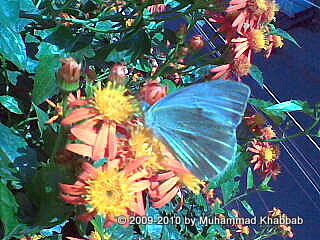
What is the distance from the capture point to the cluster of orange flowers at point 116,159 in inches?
22.5

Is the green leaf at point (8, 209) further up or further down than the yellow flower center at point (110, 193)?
further down

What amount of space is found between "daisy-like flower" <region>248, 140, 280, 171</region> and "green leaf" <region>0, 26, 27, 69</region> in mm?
739

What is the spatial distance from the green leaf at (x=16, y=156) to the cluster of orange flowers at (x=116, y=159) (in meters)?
0.08

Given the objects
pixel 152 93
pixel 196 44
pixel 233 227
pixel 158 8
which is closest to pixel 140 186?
pixel 152 93

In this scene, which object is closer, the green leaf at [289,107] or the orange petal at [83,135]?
the orange petal at [83,135]

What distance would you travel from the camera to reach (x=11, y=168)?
0.64m

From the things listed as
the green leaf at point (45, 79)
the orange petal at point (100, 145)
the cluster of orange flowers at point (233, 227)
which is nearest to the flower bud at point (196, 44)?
the green leaf at point (45, 79)

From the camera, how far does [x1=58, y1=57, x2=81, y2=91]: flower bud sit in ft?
2.00

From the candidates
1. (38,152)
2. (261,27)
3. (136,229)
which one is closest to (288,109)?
(261,27)

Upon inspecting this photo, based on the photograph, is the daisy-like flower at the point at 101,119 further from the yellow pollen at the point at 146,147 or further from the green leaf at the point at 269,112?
the green leaf at the point at 269,112

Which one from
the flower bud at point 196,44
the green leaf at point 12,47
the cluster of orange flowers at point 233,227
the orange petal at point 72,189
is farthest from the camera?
the cluster of orange flowers at point 233,227

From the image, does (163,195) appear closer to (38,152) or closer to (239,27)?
(38,152)

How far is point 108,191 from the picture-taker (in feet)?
1.90

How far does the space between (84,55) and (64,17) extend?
14 centimetres
